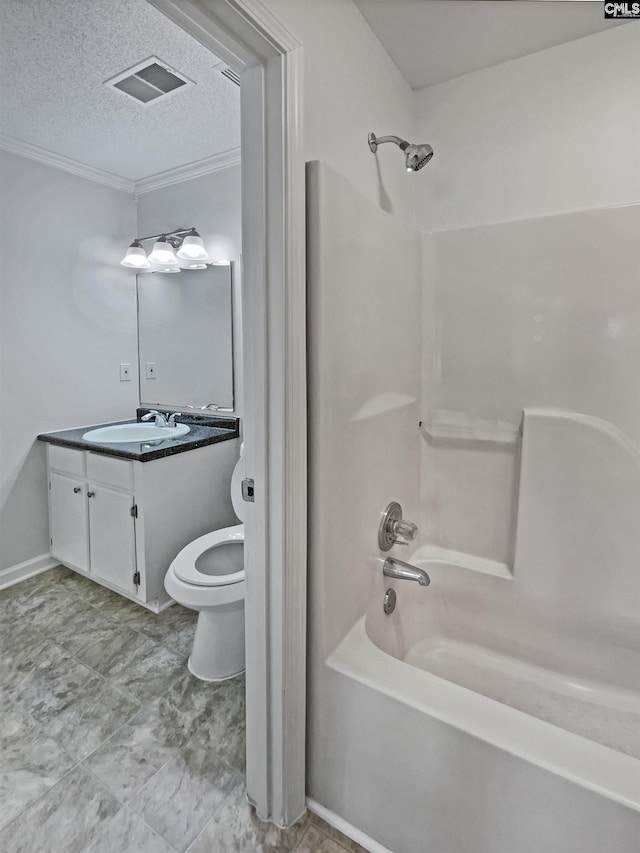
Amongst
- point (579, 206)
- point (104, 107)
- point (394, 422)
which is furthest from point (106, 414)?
point (579, 206)

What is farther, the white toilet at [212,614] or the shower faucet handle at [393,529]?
the white toilet at [212,614]

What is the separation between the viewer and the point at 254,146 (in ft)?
3.37

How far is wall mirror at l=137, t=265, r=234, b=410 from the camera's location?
8.48ft

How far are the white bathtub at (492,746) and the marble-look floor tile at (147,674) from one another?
83cm

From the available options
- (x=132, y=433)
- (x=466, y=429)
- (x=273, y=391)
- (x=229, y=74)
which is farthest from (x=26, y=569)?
(x=229, y=74)

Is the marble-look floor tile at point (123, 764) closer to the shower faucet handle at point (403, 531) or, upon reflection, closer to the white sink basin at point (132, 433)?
the shower faucet handle at point (403, 531)

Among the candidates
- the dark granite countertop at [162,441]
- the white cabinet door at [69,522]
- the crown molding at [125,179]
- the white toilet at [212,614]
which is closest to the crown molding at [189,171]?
the crown molding at [125,179]

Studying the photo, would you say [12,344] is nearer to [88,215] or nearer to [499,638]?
[88,215]

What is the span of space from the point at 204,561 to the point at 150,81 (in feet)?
6.84

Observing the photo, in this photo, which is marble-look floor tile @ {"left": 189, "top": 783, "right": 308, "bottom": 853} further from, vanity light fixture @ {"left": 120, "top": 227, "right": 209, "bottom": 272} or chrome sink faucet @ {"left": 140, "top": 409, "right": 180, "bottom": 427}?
vanity light fixture @ {"left": 120, "top": 227, "right": 209, "bottom": 272}

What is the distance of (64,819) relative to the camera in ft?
4.02

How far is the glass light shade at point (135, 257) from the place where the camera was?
269cm

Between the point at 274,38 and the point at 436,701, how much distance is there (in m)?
1.57

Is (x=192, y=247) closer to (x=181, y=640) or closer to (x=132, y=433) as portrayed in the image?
(x=132, y=433)
